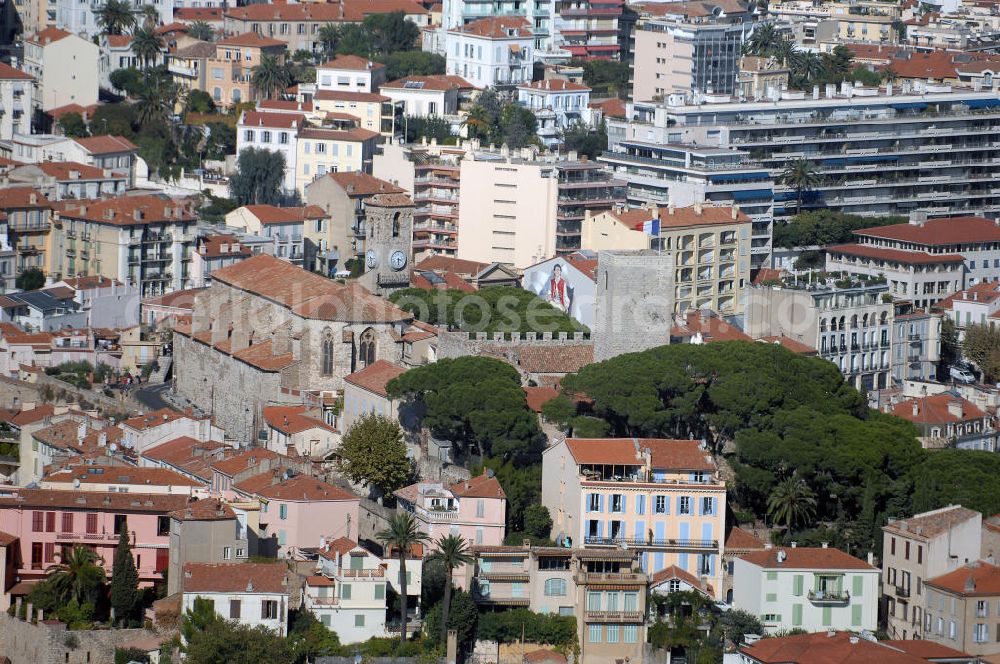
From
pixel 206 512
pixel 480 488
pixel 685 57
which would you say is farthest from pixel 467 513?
pixel 685 57

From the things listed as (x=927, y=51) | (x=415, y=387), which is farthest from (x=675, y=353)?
(x=927, y=51)

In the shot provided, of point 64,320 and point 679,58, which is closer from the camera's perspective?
point 64,320

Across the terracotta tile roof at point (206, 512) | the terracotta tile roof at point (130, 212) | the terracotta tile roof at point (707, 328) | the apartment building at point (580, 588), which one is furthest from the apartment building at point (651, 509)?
the terracotta tile roof at point (130, 212)

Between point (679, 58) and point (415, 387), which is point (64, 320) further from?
point (679, 58)

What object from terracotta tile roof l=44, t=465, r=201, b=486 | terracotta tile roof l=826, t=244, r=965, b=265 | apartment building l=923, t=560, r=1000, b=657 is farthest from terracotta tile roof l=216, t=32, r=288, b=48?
apartment building l=923, t=560, r=1000, b=657

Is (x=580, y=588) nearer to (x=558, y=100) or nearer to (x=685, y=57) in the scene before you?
(x=558, y=100)

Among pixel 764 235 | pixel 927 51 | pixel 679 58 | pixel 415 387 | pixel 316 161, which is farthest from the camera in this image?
pixel 927 51
